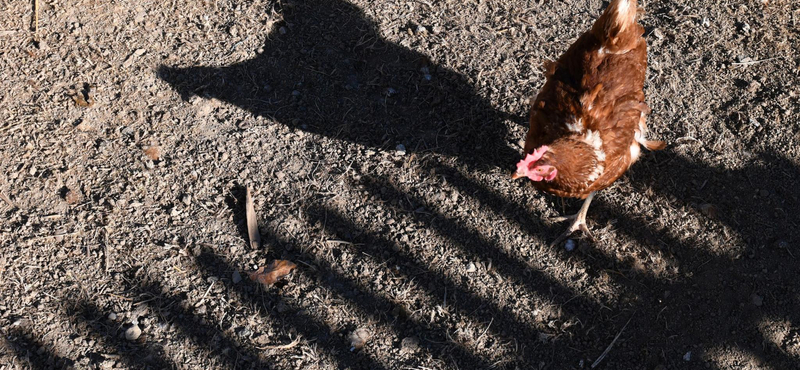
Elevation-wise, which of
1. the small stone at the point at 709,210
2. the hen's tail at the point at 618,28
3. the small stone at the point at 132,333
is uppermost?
the hen's tail at the point at 618,28

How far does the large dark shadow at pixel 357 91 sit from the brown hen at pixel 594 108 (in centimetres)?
54

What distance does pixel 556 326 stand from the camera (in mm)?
3006

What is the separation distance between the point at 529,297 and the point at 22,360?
2.64 m

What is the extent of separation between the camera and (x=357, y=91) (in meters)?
3.70

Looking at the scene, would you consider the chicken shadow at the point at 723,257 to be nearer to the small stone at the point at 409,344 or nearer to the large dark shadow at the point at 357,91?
the large dark shadow at the point at 357,91

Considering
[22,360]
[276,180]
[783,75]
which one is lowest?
[22,360]

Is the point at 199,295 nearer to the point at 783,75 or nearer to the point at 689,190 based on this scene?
the point at 689,190

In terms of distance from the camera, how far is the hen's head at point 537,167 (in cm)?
268

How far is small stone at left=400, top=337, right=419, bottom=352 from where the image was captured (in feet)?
9.59

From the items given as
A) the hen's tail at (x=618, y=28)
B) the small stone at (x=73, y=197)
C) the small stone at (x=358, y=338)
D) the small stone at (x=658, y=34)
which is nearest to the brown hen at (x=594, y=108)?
the hen's tail at (x=618, y=28)

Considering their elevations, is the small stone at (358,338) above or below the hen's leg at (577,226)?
below

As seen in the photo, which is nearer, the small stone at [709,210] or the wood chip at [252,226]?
the wood chip at [252,226]

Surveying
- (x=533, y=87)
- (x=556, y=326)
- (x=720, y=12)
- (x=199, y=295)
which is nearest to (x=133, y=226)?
(x=199, y=295)

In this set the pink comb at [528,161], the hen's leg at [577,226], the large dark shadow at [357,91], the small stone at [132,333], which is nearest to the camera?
the pink comb at [528,161]
